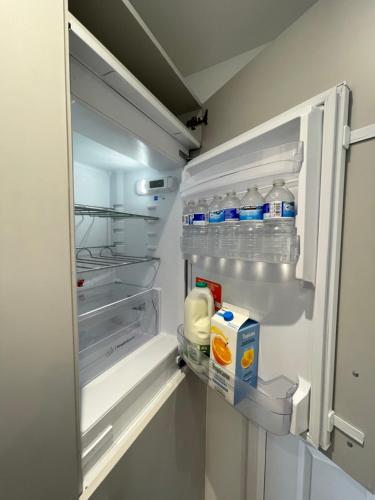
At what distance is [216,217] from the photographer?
2.74ft

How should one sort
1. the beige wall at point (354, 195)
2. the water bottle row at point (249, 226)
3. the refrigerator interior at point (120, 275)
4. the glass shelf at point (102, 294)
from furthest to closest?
the glass shelf at point (102, 294) < the refrigerator interior at point (120, 275) < the water bottle row at point (249, 226) < the beige wall at point (354, 195)

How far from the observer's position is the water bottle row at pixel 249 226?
63cm

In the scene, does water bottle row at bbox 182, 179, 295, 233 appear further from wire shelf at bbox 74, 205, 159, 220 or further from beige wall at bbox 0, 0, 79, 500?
beige wall at bbox 0, 0, 79, 500

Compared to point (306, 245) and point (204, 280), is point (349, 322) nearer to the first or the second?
point (306, 245)

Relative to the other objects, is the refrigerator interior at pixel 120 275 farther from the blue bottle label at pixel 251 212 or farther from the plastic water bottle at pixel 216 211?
the blue bottle label at pixel 251 212

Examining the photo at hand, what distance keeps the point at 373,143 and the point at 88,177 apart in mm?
1440

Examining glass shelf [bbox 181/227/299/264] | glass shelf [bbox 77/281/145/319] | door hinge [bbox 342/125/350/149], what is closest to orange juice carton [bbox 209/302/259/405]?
glass shelf [bbox 181/227/299/264]

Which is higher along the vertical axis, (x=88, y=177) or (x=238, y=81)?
(x=238, y=81)

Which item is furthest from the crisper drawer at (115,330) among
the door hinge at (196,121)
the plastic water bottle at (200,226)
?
the door hinge at (196,121)

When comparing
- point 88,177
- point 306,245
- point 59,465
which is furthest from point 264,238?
point 88,177

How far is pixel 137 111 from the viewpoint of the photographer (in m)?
0.84

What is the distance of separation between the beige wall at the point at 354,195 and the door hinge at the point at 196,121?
19.4 inches

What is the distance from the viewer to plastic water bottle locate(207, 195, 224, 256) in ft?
2.73

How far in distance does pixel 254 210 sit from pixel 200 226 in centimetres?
29
